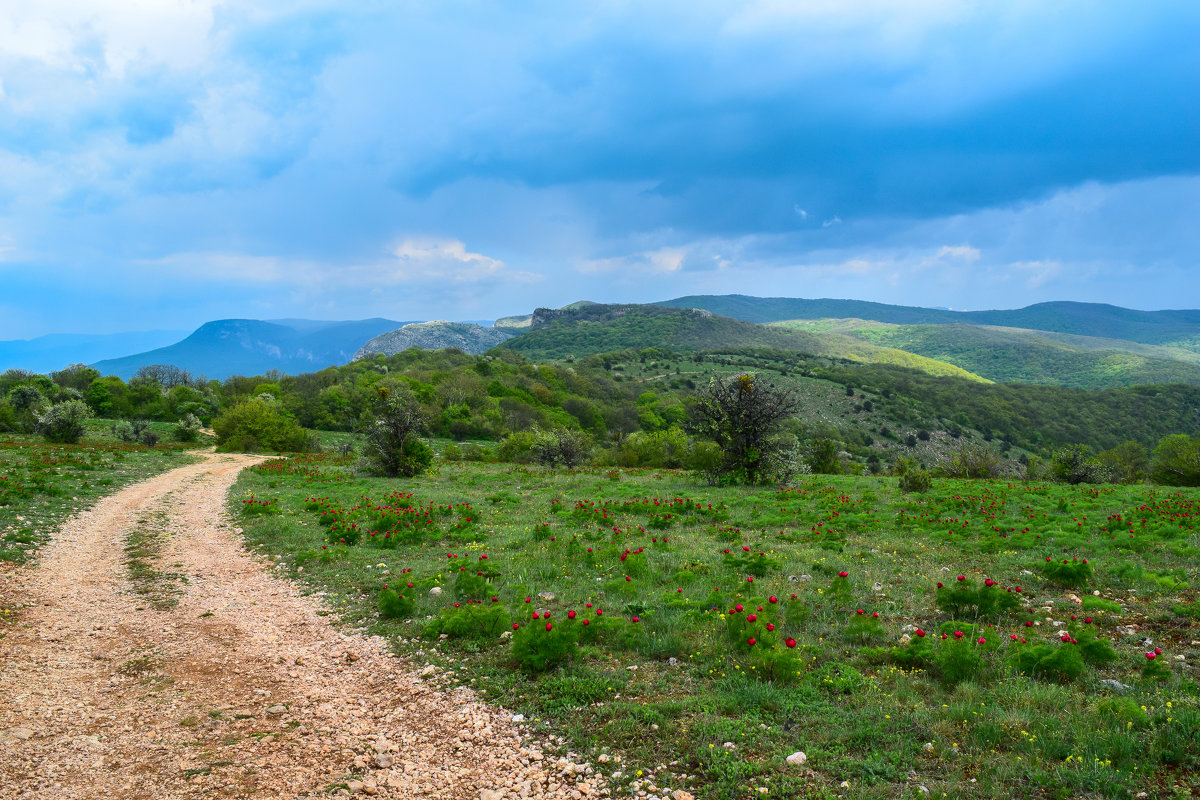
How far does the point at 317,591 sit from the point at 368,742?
5.95m

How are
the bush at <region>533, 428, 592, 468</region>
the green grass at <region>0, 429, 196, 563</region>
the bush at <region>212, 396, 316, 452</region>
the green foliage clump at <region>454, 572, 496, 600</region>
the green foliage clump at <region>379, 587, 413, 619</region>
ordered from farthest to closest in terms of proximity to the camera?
the bush at <region>212, 396, 316, 452</region>
the bush at <region>533, 428, 592, 468</region>
the green grass at <region>0, 429, 196, 563</region>
the green foliage clump at <region>454, 572, 496, 600</region>
the green foliage clump at <region>379, 587, 413, 619</region>

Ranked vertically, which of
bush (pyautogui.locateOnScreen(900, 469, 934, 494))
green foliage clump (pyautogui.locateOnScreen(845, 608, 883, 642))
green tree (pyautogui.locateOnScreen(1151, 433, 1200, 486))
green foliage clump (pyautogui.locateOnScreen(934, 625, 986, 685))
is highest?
green foliage clump (pyautogui.locateOnScreen(934, 625, 986, 685))

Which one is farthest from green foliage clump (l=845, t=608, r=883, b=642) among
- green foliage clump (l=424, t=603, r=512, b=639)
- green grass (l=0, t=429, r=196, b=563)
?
green grass (l=0, t=429, r=196, b=563)

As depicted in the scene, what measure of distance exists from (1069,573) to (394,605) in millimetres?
11744

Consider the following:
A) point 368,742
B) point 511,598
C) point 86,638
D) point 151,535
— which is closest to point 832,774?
point 368,742

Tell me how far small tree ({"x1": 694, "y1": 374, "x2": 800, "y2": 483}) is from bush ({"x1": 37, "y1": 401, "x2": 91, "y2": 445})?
150ft

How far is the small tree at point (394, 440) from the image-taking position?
94.4ft

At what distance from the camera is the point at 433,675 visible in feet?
24.3

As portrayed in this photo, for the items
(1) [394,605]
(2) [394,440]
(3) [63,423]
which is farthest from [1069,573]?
(3) [63,423]

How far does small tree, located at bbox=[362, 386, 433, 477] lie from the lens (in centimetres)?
2878

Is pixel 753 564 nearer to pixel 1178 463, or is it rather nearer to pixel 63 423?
pixel 1178 463

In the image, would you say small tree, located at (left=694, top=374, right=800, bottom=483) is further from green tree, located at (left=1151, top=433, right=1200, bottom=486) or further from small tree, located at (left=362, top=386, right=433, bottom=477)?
green tree, located at (left=1151, top=433, right=1200, bottom=486)

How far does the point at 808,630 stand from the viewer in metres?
8.17

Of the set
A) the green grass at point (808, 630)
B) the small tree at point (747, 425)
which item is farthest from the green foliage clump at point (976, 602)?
the small tree at point (747, 425)
